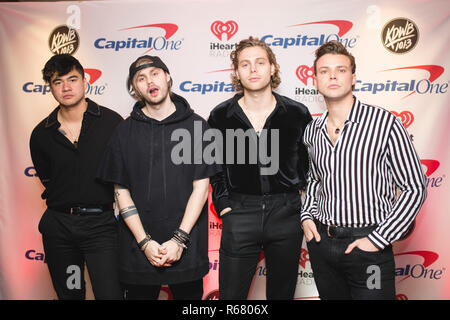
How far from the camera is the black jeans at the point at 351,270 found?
1.84m

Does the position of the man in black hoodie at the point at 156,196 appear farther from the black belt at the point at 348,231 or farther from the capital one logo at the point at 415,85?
the capital one logo at the point at 415,85

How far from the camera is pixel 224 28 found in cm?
287

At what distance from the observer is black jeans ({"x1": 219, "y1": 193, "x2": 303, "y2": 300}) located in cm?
220

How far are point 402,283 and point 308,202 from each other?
1392mm

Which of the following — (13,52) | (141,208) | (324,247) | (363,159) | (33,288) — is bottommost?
(33,288)

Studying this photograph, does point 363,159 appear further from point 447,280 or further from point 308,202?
point 447,280

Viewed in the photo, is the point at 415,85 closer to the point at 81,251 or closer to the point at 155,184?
→ the point at 155,184

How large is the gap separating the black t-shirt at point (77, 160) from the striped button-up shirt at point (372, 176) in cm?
140

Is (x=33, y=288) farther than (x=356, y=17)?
Yes

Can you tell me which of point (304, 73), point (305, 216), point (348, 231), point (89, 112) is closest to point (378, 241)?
point (348, 231)

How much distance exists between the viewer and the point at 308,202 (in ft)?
7.13

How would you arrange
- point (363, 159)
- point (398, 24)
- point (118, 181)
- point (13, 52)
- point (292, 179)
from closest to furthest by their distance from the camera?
point (363, 159) < point (118, 181) < point (292, 179) < point (398, 24) < point (13, 52)

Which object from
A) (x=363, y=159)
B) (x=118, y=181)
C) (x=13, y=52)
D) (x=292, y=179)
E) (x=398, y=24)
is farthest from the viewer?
(x=13, y=52)

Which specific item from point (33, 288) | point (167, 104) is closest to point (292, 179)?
point (167, 104)
